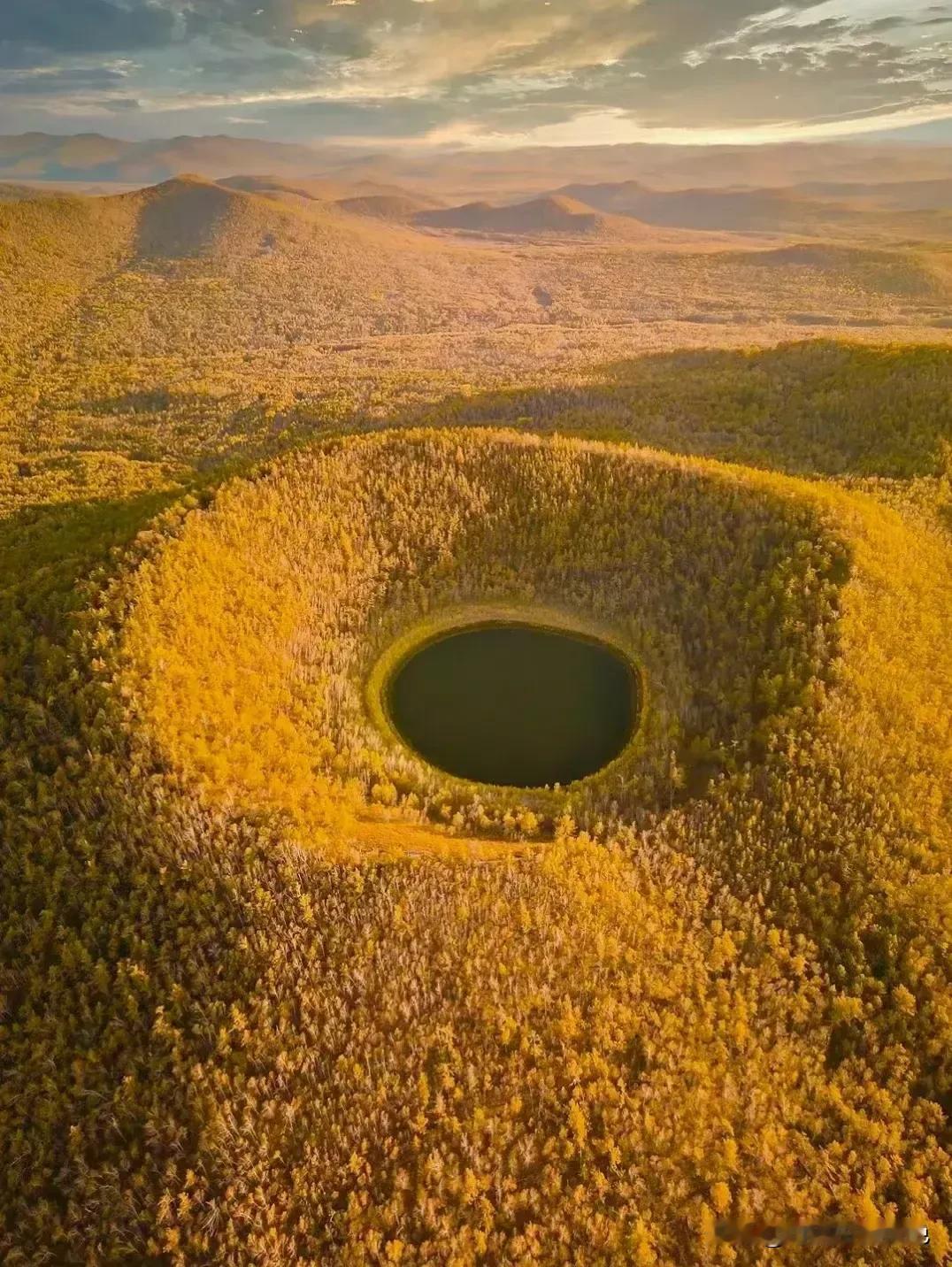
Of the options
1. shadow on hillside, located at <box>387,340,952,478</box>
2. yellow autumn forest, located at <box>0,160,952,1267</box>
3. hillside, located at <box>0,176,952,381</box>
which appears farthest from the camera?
hillside, located at <box>0,176,952,381</box>

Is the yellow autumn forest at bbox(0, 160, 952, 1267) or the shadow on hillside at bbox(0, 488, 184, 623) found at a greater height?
the shadow on hillside at bbox(0, 488, 184, 623)

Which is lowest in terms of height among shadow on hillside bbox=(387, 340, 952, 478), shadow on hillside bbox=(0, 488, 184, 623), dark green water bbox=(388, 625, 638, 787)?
dark green water bbox=(388, 625, 638, 787)

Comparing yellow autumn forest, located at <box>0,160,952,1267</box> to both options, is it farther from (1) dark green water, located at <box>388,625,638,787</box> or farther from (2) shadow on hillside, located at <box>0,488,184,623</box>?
(1) dark green water, located at <box>388,625,638,787</box>

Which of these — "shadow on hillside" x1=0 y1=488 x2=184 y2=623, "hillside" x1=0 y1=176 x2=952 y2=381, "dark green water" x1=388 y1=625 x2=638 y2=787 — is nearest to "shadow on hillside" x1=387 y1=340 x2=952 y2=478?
"dark green water" x1=388 y1=625 x2=638 y2=787

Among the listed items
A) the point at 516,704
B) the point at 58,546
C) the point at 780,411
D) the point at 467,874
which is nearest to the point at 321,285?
the point at 780,411

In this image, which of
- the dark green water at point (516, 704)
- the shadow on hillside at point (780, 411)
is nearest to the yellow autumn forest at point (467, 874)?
the dark green water at point (516, 704)

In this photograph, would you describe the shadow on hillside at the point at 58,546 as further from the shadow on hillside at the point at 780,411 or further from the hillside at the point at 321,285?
the hillside at the point at 321,285

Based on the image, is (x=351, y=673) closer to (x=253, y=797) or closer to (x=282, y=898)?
(x=253, y=797)
